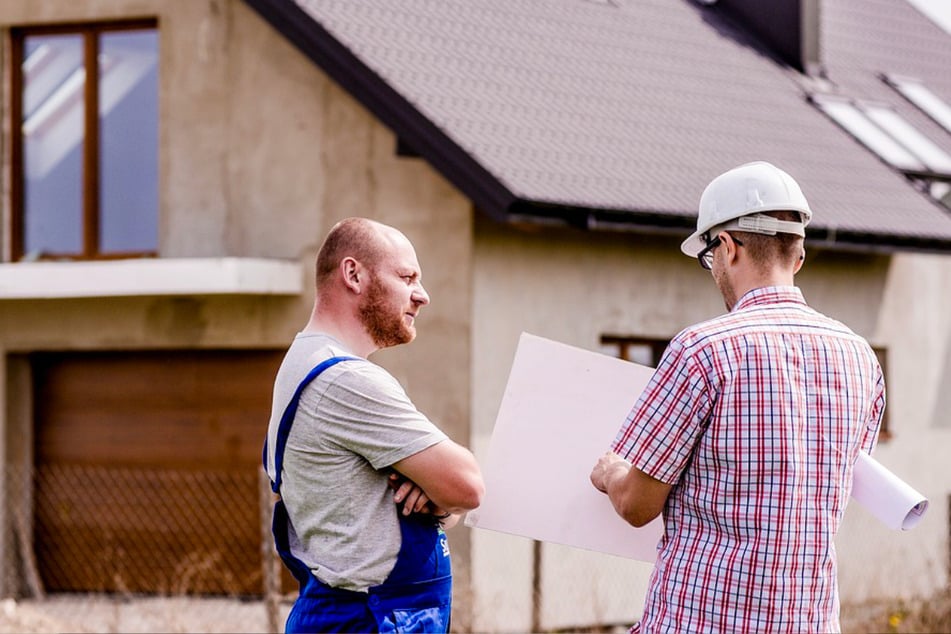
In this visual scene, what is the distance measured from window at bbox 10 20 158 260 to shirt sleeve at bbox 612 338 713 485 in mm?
9422

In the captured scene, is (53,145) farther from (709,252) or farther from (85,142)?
(709,252)

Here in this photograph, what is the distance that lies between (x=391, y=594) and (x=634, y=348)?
9192 mm

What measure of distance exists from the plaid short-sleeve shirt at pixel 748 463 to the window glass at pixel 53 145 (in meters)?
9.82

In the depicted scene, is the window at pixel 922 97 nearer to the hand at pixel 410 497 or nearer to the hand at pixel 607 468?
the hand at pixel 607 468

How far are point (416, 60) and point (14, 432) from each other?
4226mm

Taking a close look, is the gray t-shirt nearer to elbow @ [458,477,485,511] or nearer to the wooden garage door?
elbow @ [458,477,485,511]

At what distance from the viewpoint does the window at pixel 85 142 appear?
1259 cm

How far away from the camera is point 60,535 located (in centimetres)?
1265

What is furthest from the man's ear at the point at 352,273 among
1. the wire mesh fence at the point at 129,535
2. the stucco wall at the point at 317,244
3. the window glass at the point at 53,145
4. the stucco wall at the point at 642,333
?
the window glass at the point at 53,145

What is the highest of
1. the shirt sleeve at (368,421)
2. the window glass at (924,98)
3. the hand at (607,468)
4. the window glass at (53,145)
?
the window glass at (924,98)

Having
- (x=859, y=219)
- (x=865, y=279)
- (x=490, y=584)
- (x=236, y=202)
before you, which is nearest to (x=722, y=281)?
(x=490, y=584)

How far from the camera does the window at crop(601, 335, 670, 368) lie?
12.5 metres

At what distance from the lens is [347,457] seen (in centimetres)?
363

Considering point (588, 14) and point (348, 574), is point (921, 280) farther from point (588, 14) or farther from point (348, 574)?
point (348, 574)
